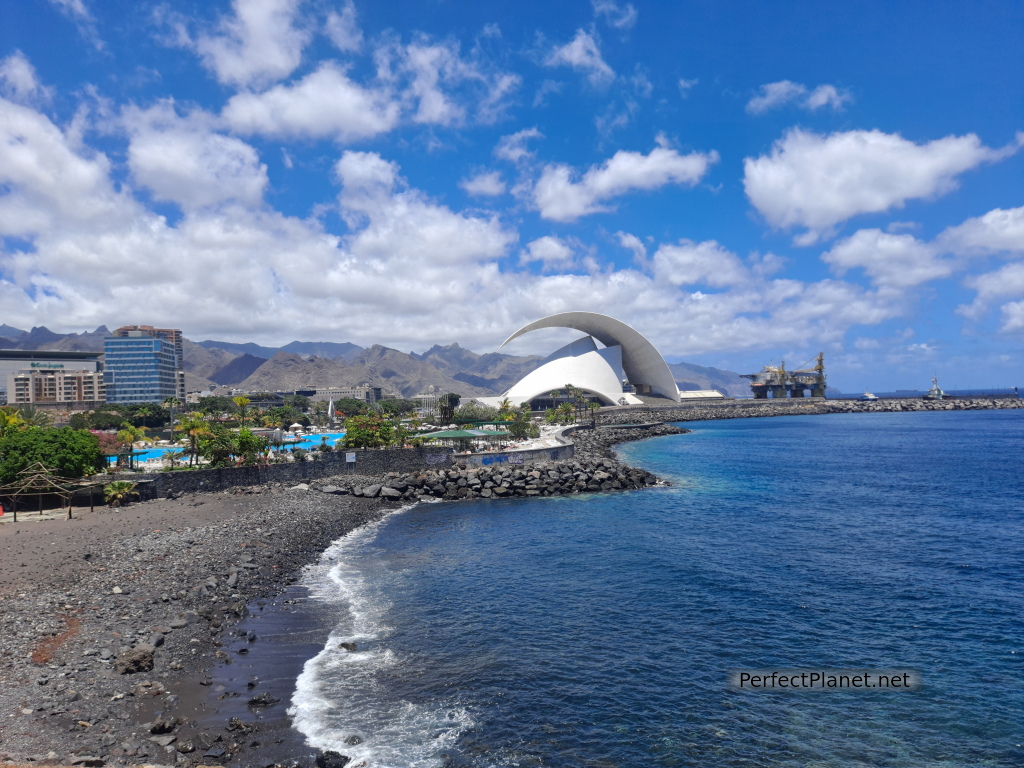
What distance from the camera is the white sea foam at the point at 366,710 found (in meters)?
8.66

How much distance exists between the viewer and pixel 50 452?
23828 millimetres

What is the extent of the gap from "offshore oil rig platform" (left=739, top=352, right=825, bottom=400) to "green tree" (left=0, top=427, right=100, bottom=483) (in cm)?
12805

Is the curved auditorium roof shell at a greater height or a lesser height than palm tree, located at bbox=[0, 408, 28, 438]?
greater

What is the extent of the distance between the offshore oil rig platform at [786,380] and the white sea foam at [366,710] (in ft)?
435

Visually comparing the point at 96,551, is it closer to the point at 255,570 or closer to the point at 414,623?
the point at 255,570

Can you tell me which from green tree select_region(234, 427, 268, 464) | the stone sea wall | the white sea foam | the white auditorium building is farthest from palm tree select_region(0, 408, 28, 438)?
the white auditorium building

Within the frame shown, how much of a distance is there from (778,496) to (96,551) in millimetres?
28169

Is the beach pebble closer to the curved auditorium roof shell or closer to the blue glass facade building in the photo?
the curved auditorium roof shell

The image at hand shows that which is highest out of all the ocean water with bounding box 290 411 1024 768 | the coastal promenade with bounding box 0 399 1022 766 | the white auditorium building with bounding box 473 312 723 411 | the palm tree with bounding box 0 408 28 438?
the white auditorium building with bounding box 473 312 723 411

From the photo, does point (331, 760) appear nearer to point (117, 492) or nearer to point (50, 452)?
point (117, 492)

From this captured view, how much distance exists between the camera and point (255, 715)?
9391 mm

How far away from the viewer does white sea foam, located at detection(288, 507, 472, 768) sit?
866 cm

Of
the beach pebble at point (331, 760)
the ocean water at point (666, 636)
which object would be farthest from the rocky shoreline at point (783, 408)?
the beach pebble at point (331, 760)

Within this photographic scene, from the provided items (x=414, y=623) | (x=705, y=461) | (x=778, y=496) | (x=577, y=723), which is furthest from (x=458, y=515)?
(x=705, y=461)
